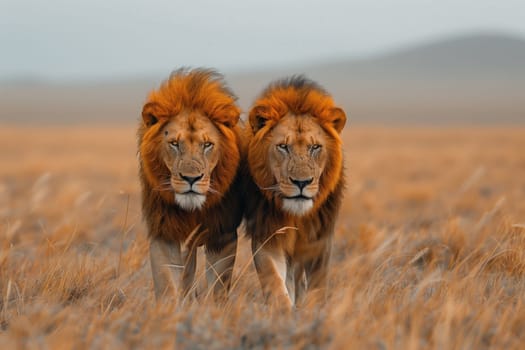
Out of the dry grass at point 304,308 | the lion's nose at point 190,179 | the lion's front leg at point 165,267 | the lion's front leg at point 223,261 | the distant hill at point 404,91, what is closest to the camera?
the dry grass at point 304,308

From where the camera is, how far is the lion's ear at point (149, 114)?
4621 mm

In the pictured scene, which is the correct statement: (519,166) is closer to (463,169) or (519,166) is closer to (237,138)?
(463,169)

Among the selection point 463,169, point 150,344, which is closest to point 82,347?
point 150,344

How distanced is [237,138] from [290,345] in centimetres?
162

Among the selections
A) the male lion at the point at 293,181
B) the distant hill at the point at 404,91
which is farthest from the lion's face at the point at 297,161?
the distant hill at the point at 404,91

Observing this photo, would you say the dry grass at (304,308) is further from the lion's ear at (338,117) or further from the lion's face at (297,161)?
the lion's ear at (338,117)

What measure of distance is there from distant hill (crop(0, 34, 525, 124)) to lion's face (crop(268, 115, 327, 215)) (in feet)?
164

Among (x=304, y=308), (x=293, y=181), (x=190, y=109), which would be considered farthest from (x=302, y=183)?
(x=190, y=109)

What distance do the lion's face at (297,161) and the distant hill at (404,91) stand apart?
4999 centimetres

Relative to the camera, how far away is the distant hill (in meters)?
61.5

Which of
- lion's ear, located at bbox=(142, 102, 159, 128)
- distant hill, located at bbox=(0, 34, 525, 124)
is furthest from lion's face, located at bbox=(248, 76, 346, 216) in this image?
distant hill, located at bbox=(0, 34, 525, 124)

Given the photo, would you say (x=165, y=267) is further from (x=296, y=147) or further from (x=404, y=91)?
(x=404, y=91)

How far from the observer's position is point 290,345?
11.6 feet

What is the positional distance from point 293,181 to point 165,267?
95 cm
